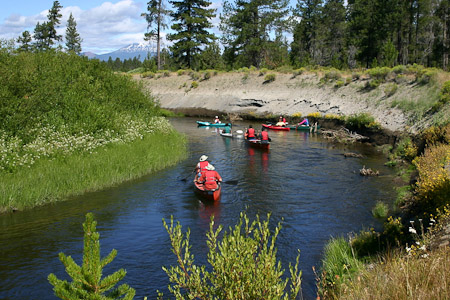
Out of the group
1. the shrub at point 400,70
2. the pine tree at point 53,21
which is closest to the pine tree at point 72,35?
the pine tree at point 53,21

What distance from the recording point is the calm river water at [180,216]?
10344 millimetres

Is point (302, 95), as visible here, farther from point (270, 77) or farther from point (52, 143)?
point (52, 143)

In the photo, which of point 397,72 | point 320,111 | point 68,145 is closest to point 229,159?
point 68,145

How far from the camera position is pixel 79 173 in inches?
666

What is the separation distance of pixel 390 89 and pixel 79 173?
30953mm

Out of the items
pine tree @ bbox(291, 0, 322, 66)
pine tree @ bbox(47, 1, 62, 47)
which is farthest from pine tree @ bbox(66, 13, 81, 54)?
pine tree @ bbox(291, 0, 322, 66)

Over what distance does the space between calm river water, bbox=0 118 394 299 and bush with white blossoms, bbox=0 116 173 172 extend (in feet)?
7.71

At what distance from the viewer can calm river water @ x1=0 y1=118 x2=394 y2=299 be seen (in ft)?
33.9

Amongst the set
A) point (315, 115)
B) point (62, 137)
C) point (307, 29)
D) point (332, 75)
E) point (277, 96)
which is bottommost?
point (62, 137)

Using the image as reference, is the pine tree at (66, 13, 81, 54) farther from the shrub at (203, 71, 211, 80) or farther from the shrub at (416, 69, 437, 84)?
the shrub at (416, 69, 437, 84)

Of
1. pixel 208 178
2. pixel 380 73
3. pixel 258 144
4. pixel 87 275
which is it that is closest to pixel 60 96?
Answer: pixel 208 178

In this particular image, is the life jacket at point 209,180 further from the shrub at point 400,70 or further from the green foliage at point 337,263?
the shrub at point 400,70

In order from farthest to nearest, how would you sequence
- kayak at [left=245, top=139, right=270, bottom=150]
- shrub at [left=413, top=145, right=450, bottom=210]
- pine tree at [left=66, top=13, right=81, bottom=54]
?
pine tree at [left=66, top=13, right=81, bottom=54] → kayak at [left=245, top=139, right=270, bottom=150] → shrub at [left=413, top=145, right=450, bottom=210]

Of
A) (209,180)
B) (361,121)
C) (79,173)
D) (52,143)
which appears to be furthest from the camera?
(361,121)
